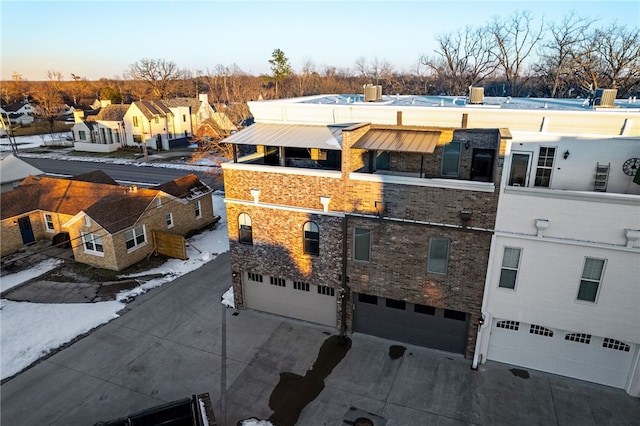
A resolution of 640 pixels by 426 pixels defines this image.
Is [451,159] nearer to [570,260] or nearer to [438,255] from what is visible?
[438,255]

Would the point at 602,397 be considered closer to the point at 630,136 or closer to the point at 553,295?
the point at 553,295

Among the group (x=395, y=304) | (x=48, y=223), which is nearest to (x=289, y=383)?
(x=395, y=304)

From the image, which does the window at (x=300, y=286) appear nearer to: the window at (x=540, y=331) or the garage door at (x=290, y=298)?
the garage door at (x=290, y=298)

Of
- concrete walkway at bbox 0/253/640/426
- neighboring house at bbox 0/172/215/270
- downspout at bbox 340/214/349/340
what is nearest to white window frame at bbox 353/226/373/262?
downspout at bbox 340/214/349/340

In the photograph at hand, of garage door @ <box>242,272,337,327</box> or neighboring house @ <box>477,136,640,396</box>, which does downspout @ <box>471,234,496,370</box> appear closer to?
neighboring house @ <box>477,136,640,396</box>

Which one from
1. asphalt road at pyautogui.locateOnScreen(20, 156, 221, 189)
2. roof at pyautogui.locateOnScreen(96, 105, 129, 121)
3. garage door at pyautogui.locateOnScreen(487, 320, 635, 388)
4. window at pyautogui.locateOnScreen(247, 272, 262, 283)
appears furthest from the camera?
roof at pyautogui.locateOnScreen(96, 105, 129, 121)

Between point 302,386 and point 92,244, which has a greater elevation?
point 92,244
